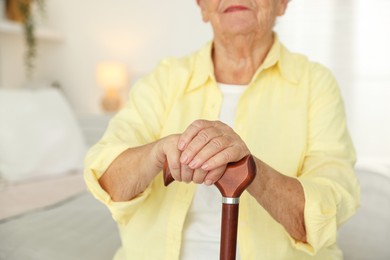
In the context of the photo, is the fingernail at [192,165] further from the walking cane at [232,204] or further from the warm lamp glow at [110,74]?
the warm lamp glow at [110,74]

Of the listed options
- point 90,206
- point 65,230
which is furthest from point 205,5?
point 90,206

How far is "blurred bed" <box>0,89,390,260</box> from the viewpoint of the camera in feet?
4.71

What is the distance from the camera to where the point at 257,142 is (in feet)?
3.69

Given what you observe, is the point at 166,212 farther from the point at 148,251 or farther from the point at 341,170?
the point at 341,170

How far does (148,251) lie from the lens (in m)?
1.10

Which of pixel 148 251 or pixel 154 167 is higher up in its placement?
pixel 154 167

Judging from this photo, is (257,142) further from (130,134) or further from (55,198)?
(55,198)

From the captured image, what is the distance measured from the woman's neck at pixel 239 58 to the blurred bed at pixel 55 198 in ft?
1.82

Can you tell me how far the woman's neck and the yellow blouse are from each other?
0.09 feet

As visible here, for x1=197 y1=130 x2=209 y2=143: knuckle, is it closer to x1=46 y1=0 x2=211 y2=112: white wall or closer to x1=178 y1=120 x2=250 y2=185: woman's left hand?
x1=178 y1=120 x2=250 y2=185: woman's left hand

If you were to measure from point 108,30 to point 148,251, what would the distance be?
11.4ft

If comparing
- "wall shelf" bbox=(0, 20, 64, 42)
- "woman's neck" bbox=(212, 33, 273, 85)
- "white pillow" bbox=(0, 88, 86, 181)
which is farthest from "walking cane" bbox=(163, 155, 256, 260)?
"wall shelf" bbox=(0, 20, 64, 42)

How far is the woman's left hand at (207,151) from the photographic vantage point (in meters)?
0.75

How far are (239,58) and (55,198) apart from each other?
3.67 ft
